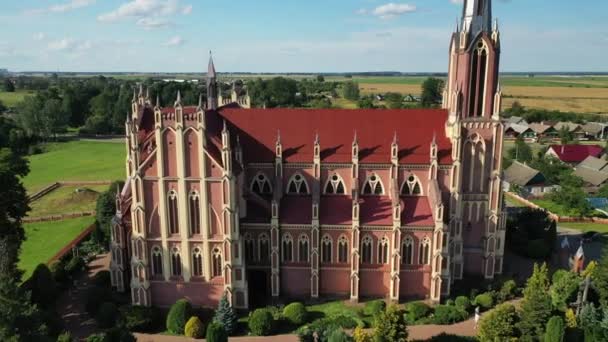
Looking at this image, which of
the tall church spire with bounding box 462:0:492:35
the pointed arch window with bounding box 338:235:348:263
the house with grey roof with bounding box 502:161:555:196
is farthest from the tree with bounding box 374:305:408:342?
the house with grey roof with bounding box 502:161:555:196

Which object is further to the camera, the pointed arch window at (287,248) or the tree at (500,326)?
the pointed arch window at (287,248)

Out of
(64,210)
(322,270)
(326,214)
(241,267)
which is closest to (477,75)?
(326,214)

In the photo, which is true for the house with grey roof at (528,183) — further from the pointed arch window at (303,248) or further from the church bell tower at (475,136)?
the pointed arch window at (303,248)

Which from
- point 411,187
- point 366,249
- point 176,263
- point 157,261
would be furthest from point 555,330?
point 157,261

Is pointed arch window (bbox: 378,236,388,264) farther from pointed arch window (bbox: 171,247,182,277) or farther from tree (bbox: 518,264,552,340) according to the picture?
pointed arch window (bbox: 171,247,182,277)

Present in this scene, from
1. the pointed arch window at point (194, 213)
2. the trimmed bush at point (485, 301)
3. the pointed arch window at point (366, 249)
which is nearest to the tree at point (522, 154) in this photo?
the trimmed bush at point (485, 301)

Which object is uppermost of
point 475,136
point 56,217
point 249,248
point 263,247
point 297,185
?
point 475,136

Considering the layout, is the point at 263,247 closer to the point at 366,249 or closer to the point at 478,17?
the point at 366,249
